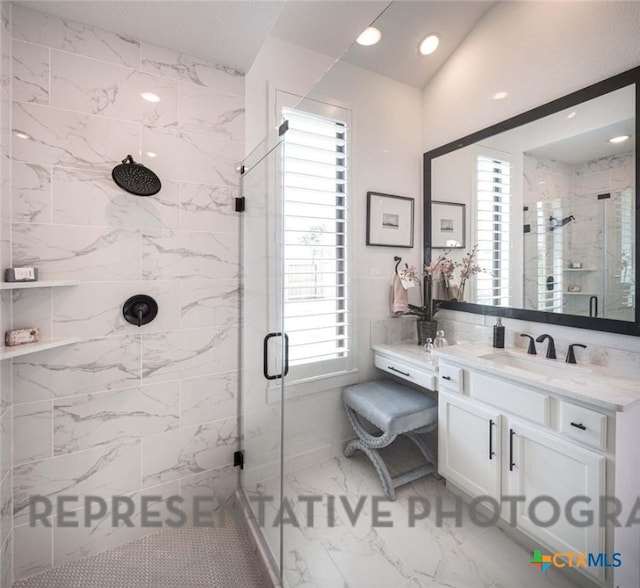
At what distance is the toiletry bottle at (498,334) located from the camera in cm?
109

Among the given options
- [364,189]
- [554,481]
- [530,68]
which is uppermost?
[530,68]

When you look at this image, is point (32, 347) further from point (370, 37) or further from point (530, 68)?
point (530, 68)

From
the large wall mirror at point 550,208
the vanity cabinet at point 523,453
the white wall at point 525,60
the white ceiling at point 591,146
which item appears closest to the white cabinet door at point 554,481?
the vanity cabinet at point 523,453

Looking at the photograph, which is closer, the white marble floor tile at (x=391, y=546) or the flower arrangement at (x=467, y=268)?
the white marble floor tile at (x=391, y=546)

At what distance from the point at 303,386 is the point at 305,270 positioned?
51 centimetres

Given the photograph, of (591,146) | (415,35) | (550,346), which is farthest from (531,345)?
(415,35)

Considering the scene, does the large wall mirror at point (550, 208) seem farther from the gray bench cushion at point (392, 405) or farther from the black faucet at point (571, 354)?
the gray bench cushion at point (392, 405)

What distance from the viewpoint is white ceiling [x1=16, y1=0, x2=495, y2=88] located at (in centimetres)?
117

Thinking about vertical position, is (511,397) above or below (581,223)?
below

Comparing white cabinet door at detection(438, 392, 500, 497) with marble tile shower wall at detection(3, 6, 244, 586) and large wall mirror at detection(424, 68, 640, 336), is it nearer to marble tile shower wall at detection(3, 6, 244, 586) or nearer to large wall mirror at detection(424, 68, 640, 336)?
large wall mirror at detection(424, 68, 640, 336)

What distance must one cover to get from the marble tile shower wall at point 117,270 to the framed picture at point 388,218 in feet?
3.22

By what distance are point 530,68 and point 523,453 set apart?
117 cm


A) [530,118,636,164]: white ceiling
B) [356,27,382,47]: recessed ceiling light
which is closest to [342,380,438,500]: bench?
[530,118,636,164]: white ceiling

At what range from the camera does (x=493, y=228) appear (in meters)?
1.13
